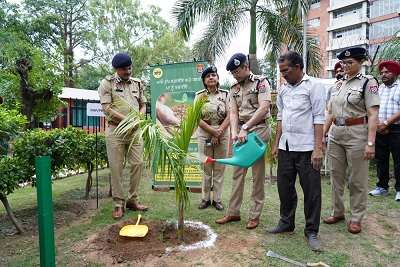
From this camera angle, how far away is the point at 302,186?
358 cm

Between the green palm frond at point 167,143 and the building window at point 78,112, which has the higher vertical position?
the building window at point 78,112

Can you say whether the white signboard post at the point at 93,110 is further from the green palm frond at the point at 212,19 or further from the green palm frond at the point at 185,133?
the green palm frond at the point at 212,19

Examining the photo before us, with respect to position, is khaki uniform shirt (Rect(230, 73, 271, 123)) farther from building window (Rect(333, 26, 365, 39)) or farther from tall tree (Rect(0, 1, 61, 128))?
building window (Rect(333, 26, 365, 39))

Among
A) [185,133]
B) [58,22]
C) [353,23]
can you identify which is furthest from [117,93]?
[353,23]

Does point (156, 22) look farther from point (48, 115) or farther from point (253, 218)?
point (253, 218)

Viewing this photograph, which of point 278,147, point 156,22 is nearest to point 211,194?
point 278,147

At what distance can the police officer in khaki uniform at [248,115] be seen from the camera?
3861mm

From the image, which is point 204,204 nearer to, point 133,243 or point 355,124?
point 133,243

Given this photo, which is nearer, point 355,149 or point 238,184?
point 355,149

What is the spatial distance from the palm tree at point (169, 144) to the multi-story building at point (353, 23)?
30.6m

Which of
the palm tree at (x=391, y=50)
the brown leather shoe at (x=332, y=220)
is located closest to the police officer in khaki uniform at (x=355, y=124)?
the brown leather shoe at (x=332, y=220)

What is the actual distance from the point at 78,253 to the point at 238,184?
1709 mm

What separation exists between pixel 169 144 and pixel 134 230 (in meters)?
0.96

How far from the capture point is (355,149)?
151 inches
